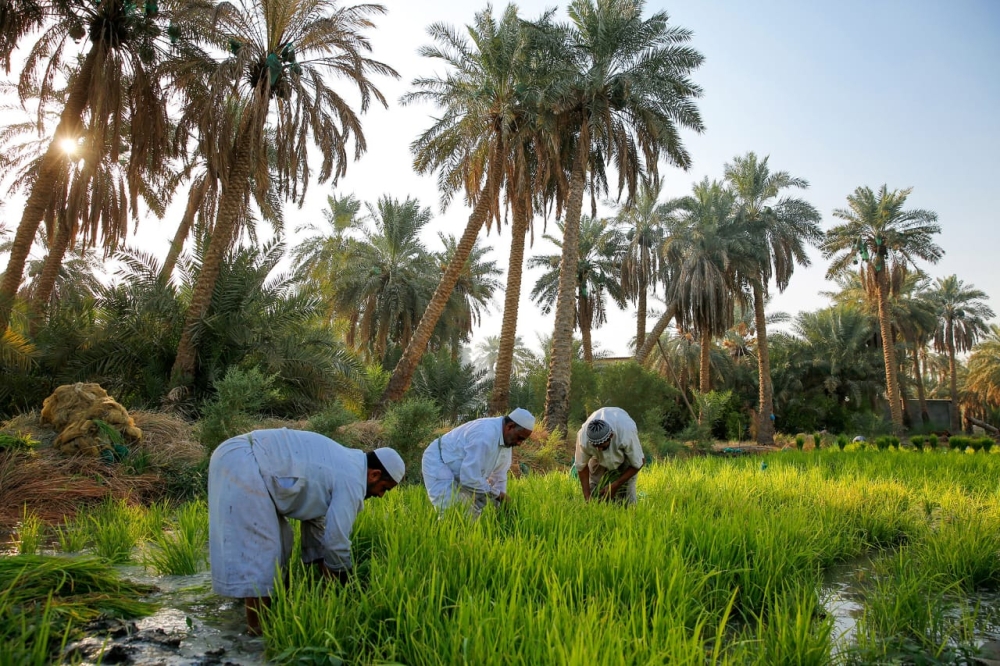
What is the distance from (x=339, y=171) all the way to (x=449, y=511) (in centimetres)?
1269

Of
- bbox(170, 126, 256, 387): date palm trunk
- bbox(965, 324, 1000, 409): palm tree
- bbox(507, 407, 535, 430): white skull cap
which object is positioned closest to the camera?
bbox(507, 407, 535, 430): white skull cap

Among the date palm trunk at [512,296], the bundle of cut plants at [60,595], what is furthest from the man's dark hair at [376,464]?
the date palm trunk at [512,296]

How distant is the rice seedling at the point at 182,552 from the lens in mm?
4941

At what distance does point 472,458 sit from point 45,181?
11.9m

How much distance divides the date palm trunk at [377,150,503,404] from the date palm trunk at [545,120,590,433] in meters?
2.35

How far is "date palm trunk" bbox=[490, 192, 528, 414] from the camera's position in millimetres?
19078

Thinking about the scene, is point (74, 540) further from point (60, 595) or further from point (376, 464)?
point (376, 464)

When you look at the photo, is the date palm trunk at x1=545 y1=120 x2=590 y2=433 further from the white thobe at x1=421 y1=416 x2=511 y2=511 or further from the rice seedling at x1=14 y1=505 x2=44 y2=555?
the rice seedling at x1=14 y1=505 x2=44 y2=555

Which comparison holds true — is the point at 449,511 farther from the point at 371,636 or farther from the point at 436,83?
the point at 436,83

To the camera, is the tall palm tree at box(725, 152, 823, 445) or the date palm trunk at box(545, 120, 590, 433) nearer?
the date palm trunk at box(545, 120, 590, 433)

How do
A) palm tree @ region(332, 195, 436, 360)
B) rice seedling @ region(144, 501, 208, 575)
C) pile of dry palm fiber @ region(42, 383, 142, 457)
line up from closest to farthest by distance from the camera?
rice seedling @ region(144, 501, 208, 575) → pile of dry palm fiber @ region(42, 383, 142, 457) → palm tree @ region(332, 195, 436, 360)

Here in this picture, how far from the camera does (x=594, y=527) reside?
551cm

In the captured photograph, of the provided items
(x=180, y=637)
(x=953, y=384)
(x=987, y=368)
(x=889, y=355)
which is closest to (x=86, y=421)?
(x=180, y=637)

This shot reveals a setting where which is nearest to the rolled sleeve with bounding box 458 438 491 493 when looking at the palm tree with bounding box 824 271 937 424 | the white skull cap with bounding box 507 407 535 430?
the white skull cap with bounding box 507 407 535 430
